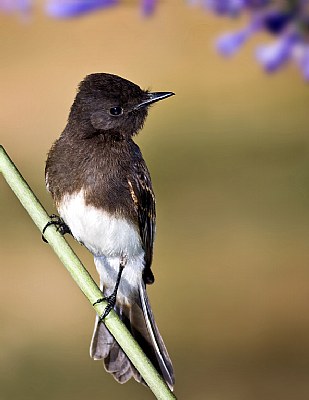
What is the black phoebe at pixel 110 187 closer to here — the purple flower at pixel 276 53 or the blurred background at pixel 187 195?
the purple flower at pixel 276 53

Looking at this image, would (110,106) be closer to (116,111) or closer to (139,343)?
(116,111)

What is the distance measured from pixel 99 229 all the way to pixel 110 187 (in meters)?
0.05

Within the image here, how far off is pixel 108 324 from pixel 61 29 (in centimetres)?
434

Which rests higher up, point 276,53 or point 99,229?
point 99,229

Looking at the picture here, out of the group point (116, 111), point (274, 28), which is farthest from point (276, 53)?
point (116, 111)

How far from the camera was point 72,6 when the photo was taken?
0.63m

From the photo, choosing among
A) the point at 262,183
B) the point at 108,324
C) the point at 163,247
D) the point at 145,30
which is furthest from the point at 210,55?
the point at 108,324

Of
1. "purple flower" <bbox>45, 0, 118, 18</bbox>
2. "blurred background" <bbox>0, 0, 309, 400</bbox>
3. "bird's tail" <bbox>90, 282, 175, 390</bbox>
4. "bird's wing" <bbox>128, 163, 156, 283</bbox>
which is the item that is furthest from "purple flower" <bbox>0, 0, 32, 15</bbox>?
"blurred background" <bbox>0, 0, 309, 400</bbox>

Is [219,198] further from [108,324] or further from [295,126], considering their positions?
[108,324]

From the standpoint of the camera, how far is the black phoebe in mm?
1122

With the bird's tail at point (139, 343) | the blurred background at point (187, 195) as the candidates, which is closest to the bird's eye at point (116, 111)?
the bird's tail at point (139, 343)

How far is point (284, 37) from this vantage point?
24.5 inches

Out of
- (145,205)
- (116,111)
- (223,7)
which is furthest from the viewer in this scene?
(145,205)

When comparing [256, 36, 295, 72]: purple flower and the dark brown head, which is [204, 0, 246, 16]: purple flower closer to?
[256, 36, 295, 72]: purple flower
